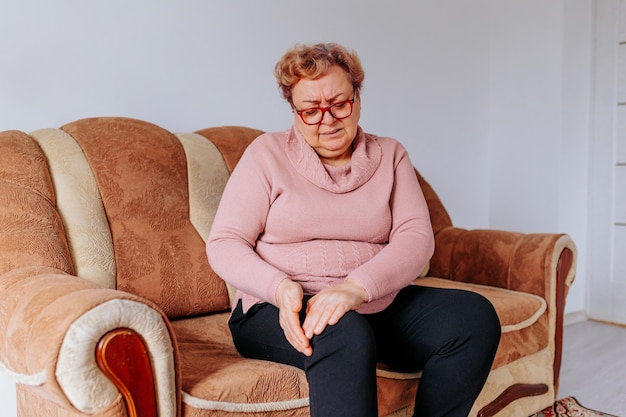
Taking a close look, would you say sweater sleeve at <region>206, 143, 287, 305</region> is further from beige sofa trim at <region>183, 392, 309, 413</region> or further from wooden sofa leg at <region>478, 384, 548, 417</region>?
wooden sofa leg at <region>478, 384, 548, 417</region>

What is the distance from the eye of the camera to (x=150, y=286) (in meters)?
1.68

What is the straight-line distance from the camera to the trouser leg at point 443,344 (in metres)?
1.33

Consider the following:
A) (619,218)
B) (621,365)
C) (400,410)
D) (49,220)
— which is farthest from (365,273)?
(619,218)

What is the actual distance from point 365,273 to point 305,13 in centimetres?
156

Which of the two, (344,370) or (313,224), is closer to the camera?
(344,370)

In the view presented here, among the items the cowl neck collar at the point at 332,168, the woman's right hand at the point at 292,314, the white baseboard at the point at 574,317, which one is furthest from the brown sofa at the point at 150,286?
the white baseboard at the point at 574,317

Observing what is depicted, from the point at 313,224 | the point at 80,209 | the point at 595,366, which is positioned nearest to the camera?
the point at 313,224

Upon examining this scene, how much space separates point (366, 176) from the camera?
154 cm

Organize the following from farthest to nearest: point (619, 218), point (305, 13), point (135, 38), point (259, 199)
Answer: point (619, 218) → point (305, 13) → point (135, 38) → point (259, 199)

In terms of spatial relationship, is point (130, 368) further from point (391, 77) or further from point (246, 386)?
point (391, 77)

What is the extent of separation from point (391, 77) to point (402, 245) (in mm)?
1622

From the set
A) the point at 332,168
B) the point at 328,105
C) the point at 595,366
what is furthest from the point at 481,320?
the point at 595,366

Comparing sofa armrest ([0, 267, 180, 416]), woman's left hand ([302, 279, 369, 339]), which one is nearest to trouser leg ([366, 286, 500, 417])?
woman's left hand ([302, 279, 369, 339])

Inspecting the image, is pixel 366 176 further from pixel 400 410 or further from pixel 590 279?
pixel 590 279
